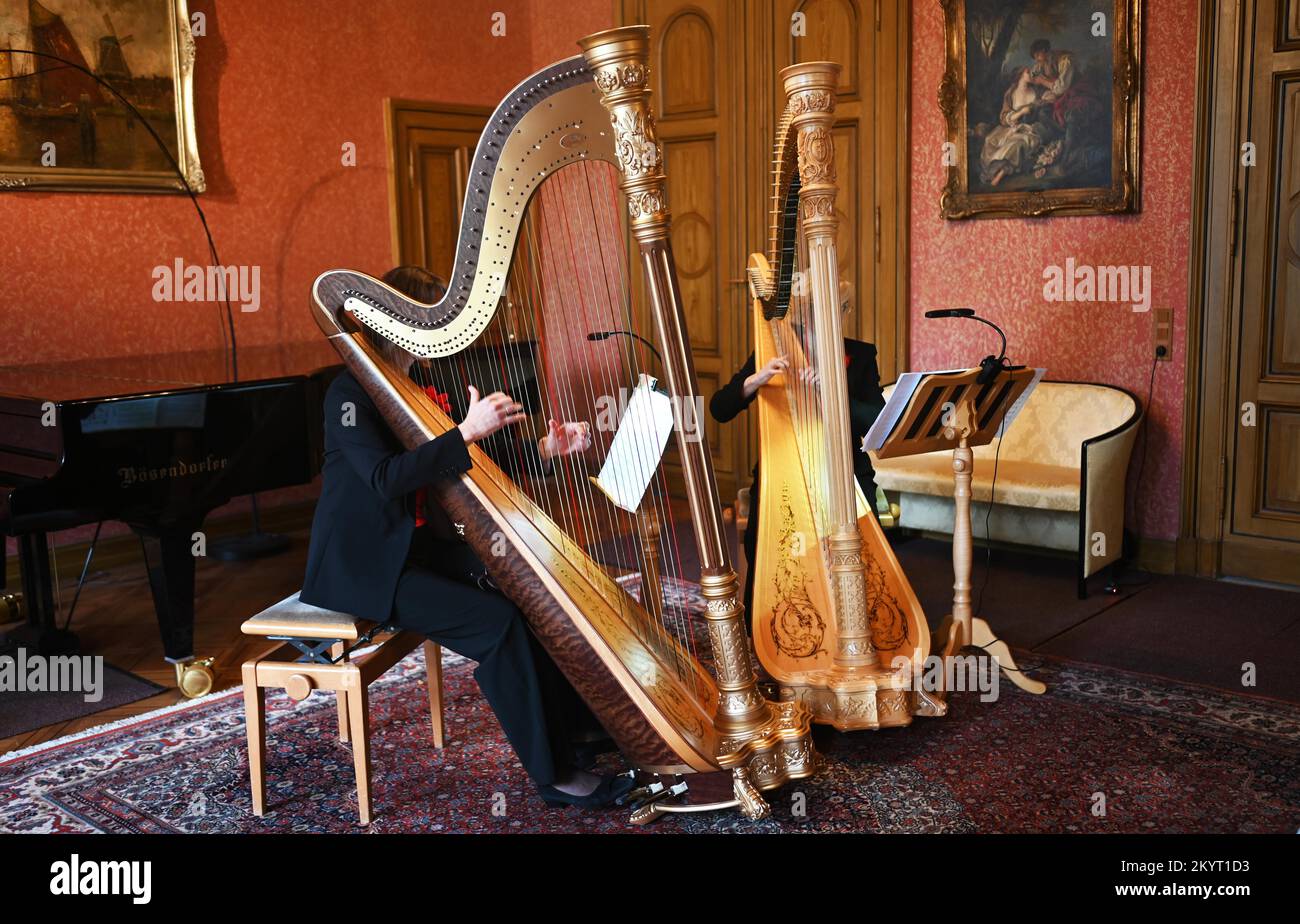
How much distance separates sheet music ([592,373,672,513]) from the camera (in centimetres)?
279

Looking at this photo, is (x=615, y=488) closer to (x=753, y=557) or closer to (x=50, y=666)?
(x=753, y=557)

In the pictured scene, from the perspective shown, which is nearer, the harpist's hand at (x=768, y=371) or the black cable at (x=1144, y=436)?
the harpist's hand at (x=768, y=371)

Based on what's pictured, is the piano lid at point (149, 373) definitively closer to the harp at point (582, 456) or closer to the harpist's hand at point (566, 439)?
the harp at point (582, 456)

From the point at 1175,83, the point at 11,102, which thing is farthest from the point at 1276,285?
the point at 11,102

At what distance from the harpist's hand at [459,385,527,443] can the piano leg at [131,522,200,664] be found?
156 cm

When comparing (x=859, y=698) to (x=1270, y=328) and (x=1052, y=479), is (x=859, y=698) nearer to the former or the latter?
(x=1052, y=479)

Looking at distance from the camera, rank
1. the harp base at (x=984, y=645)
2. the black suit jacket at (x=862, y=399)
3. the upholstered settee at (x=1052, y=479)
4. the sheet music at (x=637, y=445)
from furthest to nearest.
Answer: the upholstered settee at (x=1052, y=479) → the black suit jacket at (x=862, y=399) → the harp base at (x=984, y=645) → the sheet music at (x=637, y=445)

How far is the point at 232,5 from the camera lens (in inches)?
231

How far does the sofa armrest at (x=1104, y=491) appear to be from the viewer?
452cm

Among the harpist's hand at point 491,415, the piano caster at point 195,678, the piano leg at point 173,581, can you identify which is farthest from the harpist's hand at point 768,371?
the piano caster at point 195,678

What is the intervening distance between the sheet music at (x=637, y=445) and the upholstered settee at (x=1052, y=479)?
1.99m

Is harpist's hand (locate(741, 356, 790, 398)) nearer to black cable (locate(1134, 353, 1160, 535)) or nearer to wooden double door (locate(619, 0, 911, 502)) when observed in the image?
black cable (locate(1134, 353, 1160, 535))

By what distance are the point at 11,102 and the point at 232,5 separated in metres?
1.24

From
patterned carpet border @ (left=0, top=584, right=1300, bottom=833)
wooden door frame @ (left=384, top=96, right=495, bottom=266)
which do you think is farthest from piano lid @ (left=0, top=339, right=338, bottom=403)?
wooden door frame @ (left=384, top=96, right=495, bottom=266)
